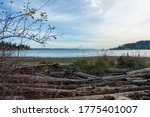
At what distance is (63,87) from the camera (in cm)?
1155

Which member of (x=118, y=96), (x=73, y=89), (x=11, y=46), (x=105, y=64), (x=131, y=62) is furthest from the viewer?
(x=131, y=62)

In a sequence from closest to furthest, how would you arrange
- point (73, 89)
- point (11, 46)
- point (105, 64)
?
point (11, 46)
point (73, 89)
point (105, 64)

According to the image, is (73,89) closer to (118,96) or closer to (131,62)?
(118,96)

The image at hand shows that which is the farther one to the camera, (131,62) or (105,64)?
(131,62)

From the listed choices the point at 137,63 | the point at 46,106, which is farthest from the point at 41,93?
the point at 137,63

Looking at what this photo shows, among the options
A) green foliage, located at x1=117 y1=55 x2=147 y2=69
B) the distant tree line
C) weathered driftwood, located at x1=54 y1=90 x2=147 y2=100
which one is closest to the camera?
the distant tree line

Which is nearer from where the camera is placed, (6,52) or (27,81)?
(6,52)

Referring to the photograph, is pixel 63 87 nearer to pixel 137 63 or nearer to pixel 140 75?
pixel 140 75

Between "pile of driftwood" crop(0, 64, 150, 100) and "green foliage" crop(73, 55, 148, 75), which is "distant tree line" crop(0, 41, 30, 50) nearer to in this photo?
"pile of driftwood" crop(0, 64, 150, 100)

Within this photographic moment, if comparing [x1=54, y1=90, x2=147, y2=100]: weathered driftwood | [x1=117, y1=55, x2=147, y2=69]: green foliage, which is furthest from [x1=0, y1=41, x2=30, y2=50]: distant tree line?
[x1=117, y1=55, x2=147, y2=69]: green foliage

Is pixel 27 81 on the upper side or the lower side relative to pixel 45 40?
lower

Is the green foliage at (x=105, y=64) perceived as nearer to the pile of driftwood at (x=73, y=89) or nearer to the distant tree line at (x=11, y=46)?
the pile of driftwood at (x=73, y=89)

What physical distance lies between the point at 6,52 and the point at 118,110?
285 cm

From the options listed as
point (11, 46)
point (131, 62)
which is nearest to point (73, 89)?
point (11, 46)
